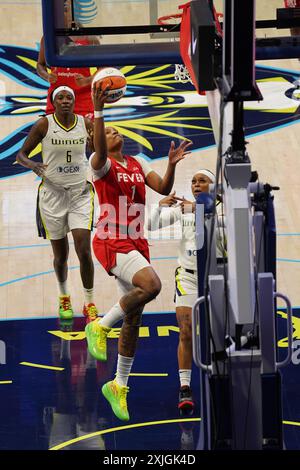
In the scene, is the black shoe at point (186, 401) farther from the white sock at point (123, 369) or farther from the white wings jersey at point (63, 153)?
the white wings jersey at point (63, 153)

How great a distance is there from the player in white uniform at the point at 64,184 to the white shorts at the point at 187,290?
146 cm

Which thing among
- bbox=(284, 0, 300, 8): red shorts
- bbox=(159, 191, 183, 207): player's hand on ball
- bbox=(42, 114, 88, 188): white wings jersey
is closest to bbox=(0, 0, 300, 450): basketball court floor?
bbox=(284, 0, 300, 8): red shorts

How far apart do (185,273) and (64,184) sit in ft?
5.97

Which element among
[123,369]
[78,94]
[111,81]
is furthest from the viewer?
[78,94]

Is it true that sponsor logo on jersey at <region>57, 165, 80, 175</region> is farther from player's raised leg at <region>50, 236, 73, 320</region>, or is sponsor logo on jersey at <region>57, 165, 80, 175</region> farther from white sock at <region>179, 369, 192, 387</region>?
white sock at <region>179, 369, 192, 387</region>

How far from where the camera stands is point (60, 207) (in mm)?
10164

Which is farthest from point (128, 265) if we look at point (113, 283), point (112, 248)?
point (113, 283)

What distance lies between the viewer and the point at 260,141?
14.3 meters

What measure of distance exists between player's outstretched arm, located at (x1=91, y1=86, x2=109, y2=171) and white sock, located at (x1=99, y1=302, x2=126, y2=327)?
1.05 metres

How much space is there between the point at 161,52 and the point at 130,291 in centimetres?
196

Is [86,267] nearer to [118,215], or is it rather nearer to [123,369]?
[118,215]

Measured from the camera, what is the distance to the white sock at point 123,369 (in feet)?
28.1

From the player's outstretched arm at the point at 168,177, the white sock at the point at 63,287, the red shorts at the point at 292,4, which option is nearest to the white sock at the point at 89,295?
the white sock at the point at 63,287
